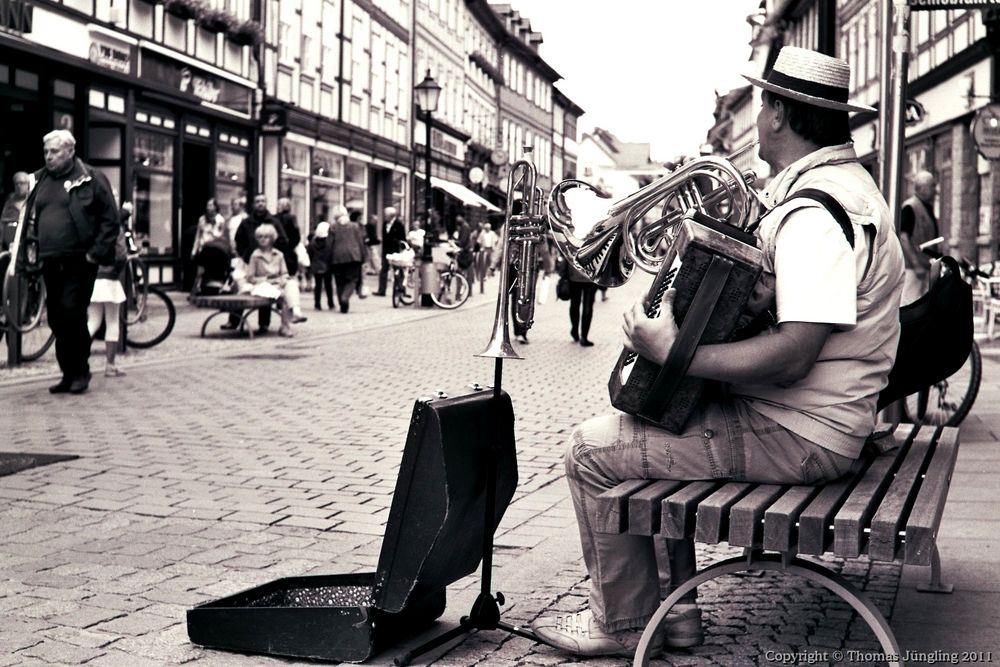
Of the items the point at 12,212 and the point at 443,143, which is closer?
the point at 12,212

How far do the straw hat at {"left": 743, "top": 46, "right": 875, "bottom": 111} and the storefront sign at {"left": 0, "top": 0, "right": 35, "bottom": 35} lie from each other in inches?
649

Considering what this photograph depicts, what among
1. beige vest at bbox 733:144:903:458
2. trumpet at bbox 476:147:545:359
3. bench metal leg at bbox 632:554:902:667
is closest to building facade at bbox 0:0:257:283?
trumpet at bbox 476:147:545:359

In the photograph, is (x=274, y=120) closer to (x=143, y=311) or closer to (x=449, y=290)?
(x=449, y=290)

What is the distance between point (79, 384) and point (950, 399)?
6583mm

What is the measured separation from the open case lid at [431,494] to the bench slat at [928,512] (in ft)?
4.12

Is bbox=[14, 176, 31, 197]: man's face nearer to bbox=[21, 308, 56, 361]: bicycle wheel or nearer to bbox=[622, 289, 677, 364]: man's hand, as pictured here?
bbox=[21, 308, 56, 361]: bicycle wheel

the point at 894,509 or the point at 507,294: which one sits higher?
the point at 507,294

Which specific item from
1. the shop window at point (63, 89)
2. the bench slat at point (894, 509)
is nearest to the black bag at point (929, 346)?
the bench slat at point (894, 509)

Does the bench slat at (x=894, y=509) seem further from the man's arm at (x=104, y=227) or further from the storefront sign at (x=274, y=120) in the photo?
the storefront sign at (x=274, y=120)

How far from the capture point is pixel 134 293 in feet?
51.9

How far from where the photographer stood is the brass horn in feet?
13.1

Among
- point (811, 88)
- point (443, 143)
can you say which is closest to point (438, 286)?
point (811, 88)

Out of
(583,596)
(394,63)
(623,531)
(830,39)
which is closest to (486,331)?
(830,39)

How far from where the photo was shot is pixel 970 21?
1021 inches
